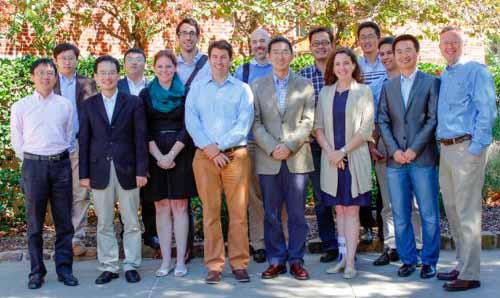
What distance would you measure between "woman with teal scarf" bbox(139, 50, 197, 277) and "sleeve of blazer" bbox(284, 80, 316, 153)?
1.02 m

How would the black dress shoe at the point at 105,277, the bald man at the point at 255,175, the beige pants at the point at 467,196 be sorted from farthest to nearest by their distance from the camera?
the bald man at the point at 255,175, the black dress shoe at the point at 105,277, the beige pants at the point at 467,196

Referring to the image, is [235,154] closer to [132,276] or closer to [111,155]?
[111,155]

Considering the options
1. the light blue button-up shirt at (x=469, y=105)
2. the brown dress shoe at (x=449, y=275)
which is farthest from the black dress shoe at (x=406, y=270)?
the light blue button-up shirt at (x=469, y=105)

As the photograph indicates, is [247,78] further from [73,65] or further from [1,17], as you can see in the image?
[1,17]

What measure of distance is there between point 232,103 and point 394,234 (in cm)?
218

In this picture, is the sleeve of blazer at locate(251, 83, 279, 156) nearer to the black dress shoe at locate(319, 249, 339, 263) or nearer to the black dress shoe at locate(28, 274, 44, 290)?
the black dress shoe at locate(319, 249, 339, 263)

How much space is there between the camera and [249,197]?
695 centimetres

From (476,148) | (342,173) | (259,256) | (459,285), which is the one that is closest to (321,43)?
(342,173)

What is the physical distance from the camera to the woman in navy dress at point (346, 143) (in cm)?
623

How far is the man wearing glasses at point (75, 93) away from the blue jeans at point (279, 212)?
210 cm

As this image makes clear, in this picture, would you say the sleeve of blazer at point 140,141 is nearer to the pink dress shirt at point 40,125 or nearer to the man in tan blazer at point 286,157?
the pink dress shirt at point 40,125

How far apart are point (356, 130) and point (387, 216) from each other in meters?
1.18

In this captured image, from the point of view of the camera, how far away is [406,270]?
633cm

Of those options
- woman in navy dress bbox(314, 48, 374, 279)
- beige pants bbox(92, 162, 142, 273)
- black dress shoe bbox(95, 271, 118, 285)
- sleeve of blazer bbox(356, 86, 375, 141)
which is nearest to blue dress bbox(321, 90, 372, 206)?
woman in navy dress bbox(314, 48, 374, 279)
